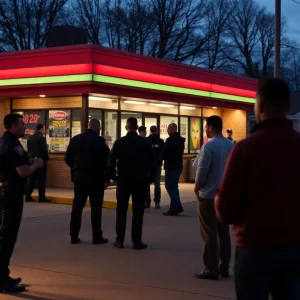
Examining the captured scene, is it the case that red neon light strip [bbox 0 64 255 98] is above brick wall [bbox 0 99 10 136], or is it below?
above

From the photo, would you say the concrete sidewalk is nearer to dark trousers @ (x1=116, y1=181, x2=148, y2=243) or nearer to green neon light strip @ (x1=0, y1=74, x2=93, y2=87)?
green neon light strip @ (x1=0, y1=74, x2=93, y2=87)

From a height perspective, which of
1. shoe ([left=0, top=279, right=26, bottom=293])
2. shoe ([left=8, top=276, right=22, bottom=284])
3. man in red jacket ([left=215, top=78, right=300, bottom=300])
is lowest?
shoe ([left=0, top=279, right=26, bottom=293])

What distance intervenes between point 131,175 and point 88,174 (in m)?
0.75

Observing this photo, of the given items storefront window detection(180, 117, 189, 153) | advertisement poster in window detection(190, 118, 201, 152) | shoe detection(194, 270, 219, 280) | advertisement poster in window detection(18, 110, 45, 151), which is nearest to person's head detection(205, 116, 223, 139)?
shoe detection(194, 270, 219, 280)

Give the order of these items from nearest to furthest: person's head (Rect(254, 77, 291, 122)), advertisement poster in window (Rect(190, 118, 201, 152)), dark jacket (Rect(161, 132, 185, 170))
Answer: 1. person's head (Rect(254, 77, 291, 122))
2. dark jacket (Rect(161, 132, 185, 170))
3. advertisement poster in window (Rect(190, 118, 201, 152))

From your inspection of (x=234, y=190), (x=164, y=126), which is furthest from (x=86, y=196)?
(x=164, y=126)

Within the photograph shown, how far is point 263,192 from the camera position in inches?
130

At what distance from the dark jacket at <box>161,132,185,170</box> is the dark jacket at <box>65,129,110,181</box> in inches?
148

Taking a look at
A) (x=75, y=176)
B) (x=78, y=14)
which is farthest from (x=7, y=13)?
(x=75, y=176)

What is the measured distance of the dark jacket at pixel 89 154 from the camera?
31.5ft

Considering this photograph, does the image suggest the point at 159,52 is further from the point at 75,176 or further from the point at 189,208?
the point at 75,176

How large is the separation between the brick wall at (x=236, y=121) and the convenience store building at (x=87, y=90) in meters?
3.07

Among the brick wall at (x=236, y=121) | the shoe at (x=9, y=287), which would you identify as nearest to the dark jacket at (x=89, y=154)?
the shoe at (x=9, y=287)

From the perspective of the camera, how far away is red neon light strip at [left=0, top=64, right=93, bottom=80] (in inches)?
678
